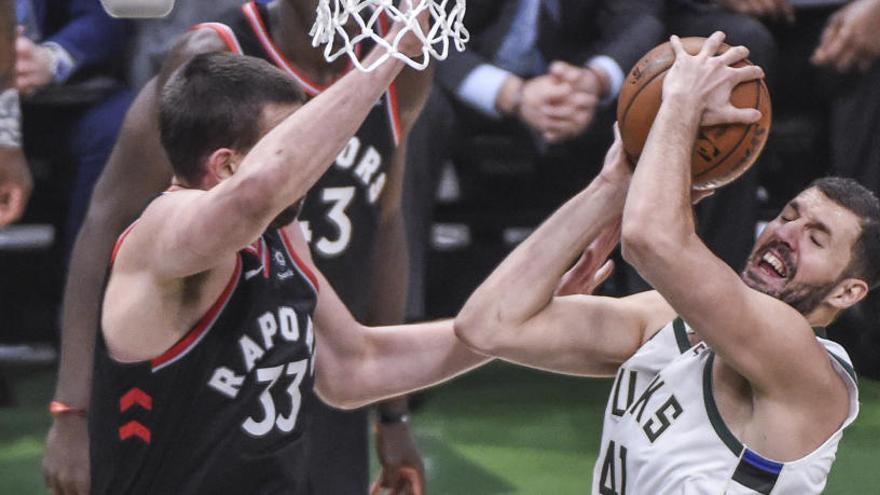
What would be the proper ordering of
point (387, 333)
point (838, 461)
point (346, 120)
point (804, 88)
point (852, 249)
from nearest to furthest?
point (346, 120) < point (852, 249) < point (387, 333) < point (838, 461) < point (804, 88)

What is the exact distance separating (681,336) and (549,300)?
248 mm

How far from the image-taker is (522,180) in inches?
229

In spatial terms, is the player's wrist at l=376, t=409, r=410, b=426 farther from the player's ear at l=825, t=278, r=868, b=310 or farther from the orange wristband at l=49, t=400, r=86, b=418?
the player's ear at l=825, t=278, r=868, b=310

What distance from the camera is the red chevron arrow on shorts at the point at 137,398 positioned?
2832mm

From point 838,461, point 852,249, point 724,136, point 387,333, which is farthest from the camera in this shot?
point 838,461

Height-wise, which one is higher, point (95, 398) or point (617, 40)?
point (95, 398)

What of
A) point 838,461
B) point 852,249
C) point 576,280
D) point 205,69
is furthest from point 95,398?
point 838,461

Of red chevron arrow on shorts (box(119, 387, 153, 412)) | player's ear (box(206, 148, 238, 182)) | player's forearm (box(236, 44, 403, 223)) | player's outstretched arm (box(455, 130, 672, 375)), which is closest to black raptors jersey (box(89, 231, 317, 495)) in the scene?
red chevron arrow on shorts (box(119, 387, 153, 412))

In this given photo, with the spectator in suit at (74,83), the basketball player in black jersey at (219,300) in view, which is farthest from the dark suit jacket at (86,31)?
the basketball player in black jersey at (219,300)

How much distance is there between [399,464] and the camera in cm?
374

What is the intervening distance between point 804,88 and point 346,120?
3402 millimetres

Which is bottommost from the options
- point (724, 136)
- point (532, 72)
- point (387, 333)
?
point (532, 72)

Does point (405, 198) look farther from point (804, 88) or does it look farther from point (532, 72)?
point (804, 88)

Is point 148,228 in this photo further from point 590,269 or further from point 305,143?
point 590,269
